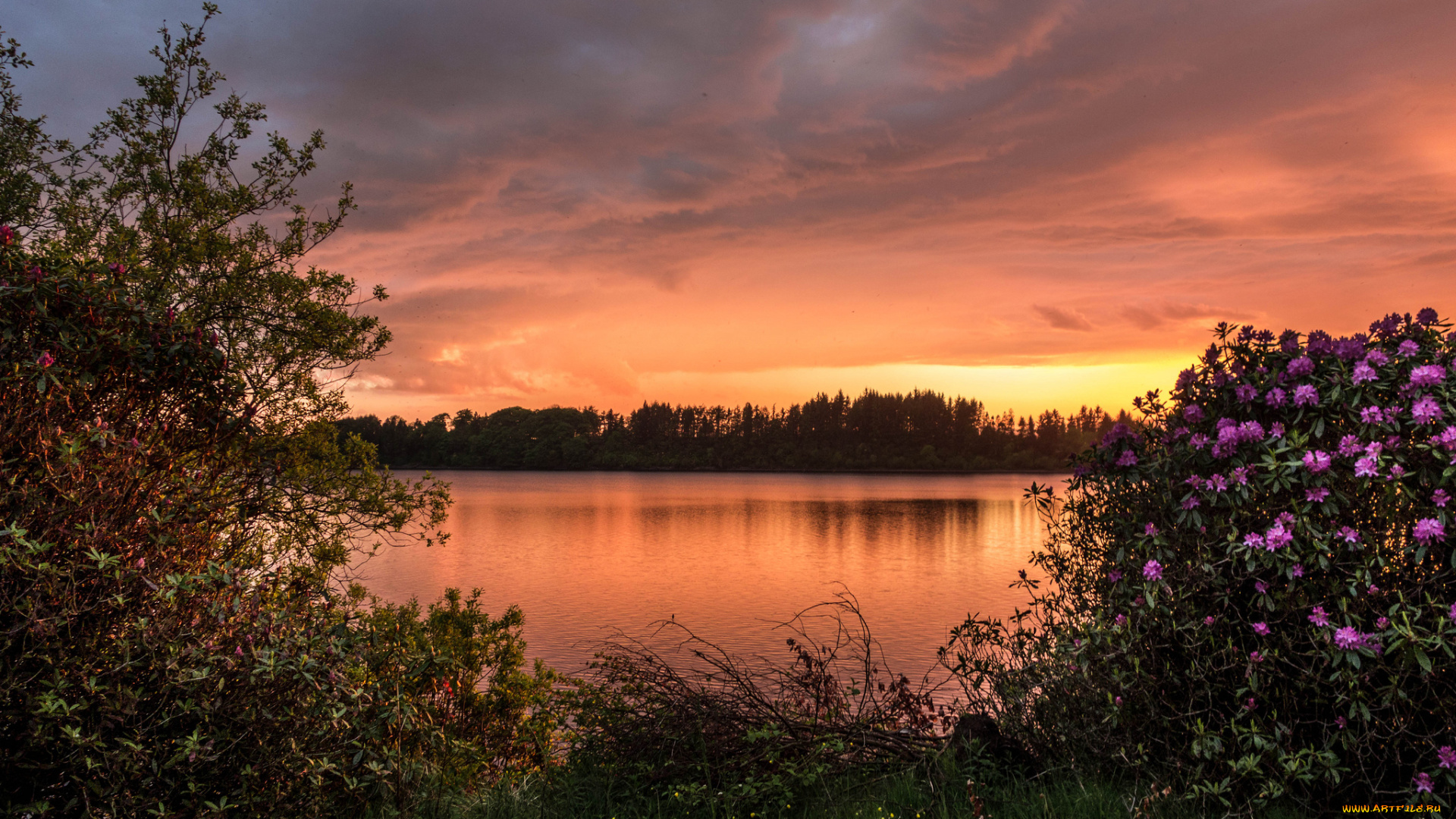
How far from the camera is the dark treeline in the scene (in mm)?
146625

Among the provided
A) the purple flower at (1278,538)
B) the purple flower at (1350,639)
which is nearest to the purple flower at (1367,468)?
the purple flower at (1278,538)

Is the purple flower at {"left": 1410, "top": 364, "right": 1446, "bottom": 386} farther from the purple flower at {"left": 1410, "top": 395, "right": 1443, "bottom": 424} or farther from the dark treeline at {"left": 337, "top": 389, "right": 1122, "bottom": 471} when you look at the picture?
the dark treeline at {"left": 337, "top": 389, "right": 1122, "bottom": 471}

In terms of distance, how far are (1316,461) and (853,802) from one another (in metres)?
3.31

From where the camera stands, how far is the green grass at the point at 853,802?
455 centimetres

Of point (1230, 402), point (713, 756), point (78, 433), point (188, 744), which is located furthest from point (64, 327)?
point (1230, 402)

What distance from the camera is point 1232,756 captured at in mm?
4555

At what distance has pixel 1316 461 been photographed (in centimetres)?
441

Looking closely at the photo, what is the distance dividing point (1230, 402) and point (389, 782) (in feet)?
18.4

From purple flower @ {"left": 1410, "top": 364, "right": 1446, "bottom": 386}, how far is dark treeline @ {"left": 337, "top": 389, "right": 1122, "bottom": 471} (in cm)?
14335

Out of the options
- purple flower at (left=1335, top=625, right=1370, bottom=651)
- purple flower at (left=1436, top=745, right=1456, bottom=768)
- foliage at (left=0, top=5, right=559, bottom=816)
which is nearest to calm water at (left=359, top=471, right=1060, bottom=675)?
foliage at (left=0, top=5, right=559, bottom=816)

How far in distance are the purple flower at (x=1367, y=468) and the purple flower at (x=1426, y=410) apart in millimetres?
325

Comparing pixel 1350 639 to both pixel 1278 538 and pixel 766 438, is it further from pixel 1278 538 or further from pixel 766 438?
pixel 766 438

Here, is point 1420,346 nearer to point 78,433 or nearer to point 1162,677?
point 1162,677

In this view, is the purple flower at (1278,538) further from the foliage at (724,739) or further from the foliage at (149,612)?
the foliage at (149,612)
